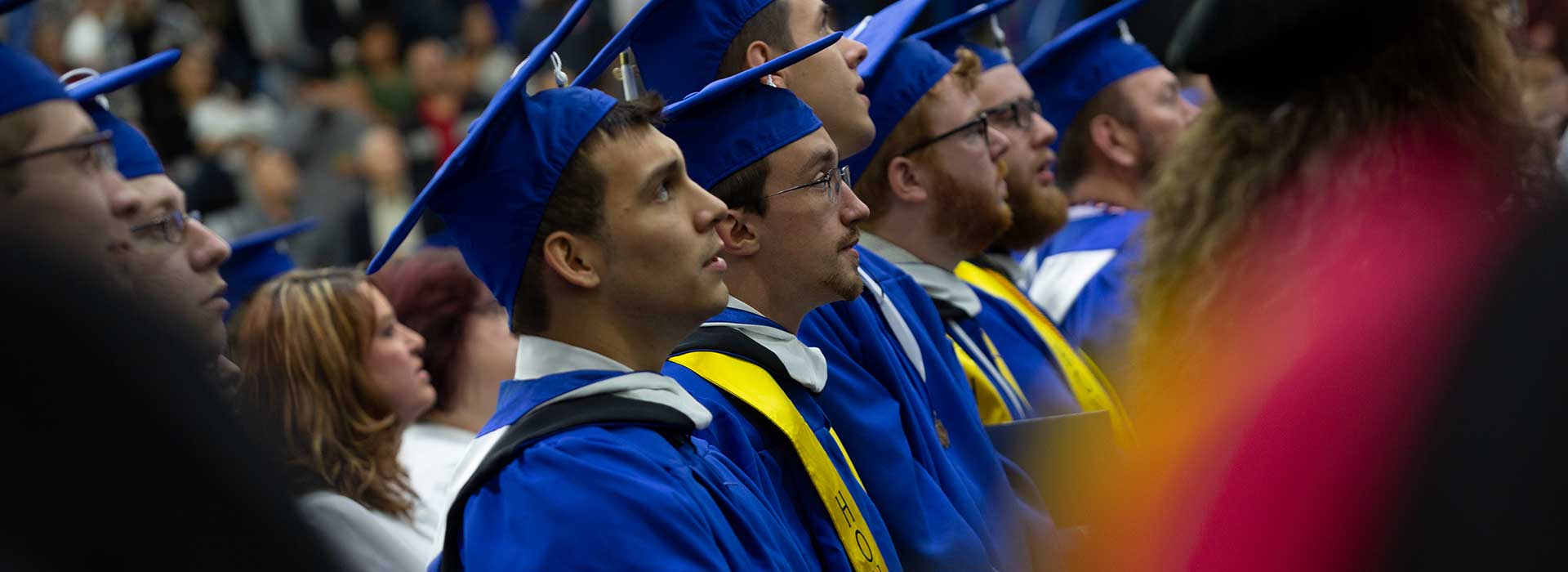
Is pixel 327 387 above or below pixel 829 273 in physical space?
below

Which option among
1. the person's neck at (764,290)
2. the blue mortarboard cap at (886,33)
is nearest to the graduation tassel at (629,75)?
the person's neck at (764,290)

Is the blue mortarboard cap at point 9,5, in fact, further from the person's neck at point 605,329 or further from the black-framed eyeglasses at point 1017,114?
the black-framed eyeglasses at point 1017,114

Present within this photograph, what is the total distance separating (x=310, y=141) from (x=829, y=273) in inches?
377

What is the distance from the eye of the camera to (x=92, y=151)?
2117 mm

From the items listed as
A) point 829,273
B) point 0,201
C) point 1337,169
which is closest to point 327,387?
point 829,273

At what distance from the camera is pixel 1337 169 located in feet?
6.13

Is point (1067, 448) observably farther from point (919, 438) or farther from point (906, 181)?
point (906, 181)

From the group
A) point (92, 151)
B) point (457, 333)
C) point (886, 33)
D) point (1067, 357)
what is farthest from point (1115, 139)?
point (92, 151)

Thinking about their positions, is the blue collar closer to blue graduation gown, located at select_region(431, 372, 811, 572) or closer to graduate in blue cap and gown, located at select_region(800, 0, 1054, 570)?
blue graduation gown, located at select_region(431, 372, 811, 572)

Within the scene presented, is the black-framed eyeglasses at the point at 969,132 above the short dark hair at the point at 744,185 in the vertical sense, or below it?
below

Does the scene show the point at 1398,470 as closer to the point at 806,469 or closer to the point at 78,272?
the point at 78,272

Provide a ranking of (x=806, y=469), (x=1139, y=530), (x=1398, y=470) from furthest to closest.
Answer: (x=806, y=469) → (x=1139, y=530) → (x=1398, y=470)

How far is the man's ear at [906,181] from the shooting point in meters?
4.05

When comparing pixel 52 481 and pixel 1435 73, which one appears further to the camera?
pixel 1435 73
